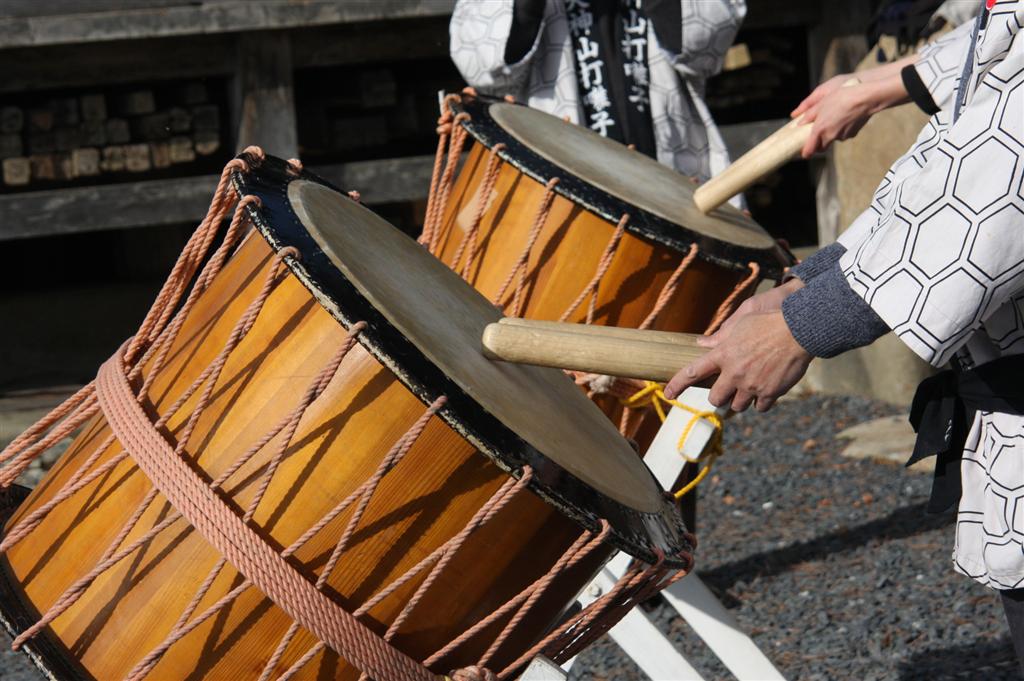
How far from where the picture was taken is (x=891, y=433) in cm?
439

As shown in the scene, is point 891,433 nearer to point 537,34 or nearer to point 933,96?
point 537,34

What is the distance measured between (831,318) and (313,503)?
22.7 inches

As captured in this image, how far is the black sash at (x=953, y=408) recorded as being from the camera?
1.41 metres

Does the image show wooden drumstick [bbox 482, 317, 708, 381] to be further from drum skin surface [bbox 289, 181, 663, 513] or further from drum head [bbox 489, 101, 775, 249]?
drum head [bbox 489, 101, 775, 249]

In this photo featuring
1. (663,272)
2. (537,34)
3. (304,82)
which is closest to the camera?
(663,272)

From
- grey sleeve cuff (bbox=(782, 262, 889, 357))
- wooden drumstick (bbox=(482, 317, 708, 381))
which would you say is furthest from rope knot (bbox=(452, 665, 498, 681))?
grey sleeve cuff (bbox=(782, 262, 889, 357))

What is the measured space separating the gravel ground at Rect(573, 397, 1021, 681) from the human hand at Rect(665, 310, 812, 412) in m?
1.49

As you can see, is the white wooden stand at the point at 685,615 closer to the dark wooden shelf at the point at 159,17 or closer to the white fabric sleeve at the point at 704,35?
the white fabric sleeve at the point at 704,35

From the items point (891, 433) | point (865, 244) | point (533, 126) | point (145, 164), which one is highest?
point (865, 244)

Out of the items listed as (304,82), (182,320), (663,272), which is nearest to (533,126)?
(663,272)

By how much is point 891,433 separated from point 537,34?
86.1 inches

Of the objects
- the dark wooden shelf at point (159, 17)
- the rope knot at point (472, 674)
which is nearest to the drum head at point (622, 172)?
the rope knot at point (472, 674)

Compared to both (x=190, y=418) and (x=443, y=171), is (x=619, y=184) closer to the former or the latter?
(x=443, y=171)

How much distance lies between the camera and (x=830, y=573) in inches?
131
